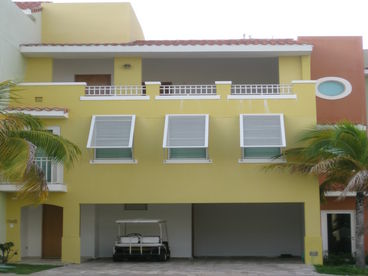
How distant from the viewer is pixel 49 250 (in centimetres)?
2783

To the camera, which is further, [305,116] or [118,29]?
[118,29]

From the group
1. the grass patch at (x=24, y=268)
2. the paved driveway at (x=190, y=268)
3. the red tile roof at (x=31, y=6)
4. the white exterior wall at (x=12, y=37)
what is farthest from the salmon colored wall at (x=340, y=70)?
the grass patch at (x=24, y=268)

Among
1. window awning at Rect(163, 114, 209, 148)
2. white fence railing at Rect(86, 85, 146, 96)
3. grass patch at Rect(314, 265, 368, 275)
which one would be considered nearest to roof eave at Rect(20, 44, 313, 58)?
white fence railing at Rect(86, 85, 146, 96)

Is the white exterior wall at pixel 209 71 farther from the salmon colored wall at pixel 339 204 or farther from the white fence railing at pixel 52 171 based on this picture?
the white fence railing at pixel 52 171

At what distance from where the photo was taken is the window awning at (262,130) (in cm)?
2462

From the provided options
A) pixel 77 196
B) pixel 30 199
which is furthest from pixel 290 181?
pixel 30 199

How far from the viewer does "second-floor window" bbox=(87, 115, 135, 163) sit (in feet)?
81.4

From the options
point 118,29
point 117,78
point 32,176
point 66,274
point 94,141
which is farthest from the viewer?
point 118,29

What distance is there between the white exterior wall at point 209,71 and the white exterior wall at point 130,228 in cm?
631

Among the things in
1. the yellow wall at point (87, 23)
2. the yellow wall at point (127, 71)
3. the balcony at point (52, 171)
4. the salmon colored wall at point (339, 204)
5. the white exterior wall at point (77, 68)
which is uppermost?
the yellow wall at point (87, 23)

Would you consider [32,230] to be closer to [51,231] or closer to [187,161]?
[51,231]

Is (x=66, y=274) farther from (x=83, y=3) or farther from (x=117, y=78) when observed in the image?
(x=83, y=3)

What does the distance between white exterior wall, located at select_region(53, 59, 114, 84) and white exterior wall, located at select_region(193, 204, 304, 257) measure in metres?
7.98

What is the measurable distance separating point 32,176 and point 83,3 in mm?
14764
